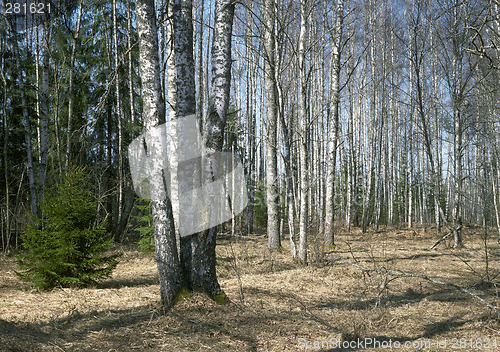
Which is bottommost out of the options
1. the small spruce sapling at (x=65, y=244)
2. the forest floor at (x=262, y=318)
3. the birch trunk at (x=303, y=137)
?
the forest floor at (x=262, y=318)

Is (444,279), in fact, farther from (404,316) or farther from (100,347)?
(100,347)

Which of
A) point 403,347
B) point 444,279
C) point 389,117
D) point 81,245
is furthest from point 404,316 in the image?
point 389,117

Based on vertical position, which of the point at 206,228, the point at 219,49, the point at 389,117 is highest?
the point at 389,117

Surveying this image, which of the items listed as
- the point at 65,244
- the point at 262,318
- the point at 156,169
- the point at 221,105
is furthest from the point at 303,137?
the point at 65,244

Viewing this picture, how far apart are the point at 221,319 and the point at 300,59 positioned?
5378 mm

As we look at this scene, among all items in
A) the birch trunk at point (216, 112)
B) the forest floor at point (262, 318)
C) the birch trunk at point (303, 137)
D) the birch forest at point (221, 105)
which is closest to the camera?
the forest floor at point (262, 318)

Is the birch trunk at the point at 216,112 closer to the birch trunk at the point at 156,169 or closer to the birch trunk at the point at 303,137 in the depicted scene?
the birch trunk at the point at 156,169

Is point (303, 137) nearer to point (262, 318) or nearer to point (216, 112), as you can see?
point (216, 112)

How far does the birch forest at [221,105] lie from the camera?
4.46 meters

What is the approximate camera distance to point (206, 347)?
3406 mm

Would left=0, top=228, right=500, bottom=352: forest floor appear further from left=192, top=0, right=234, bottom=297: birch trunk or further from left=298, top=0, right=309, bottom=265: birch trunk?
left=298, top=0, right=309, bottom=265: birch trunk

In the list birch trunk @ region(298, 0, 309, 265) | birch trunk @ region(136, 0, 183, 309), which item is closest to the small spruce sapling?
birch trunk @ region(136, 0, 183, 309)

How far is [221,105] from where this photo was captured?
455 centimetres

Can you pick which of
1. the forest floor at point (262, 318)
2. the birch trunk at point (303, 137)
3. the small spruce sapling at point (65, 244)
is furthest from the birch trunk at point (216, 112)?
the birch trunk at point (303, 137)
